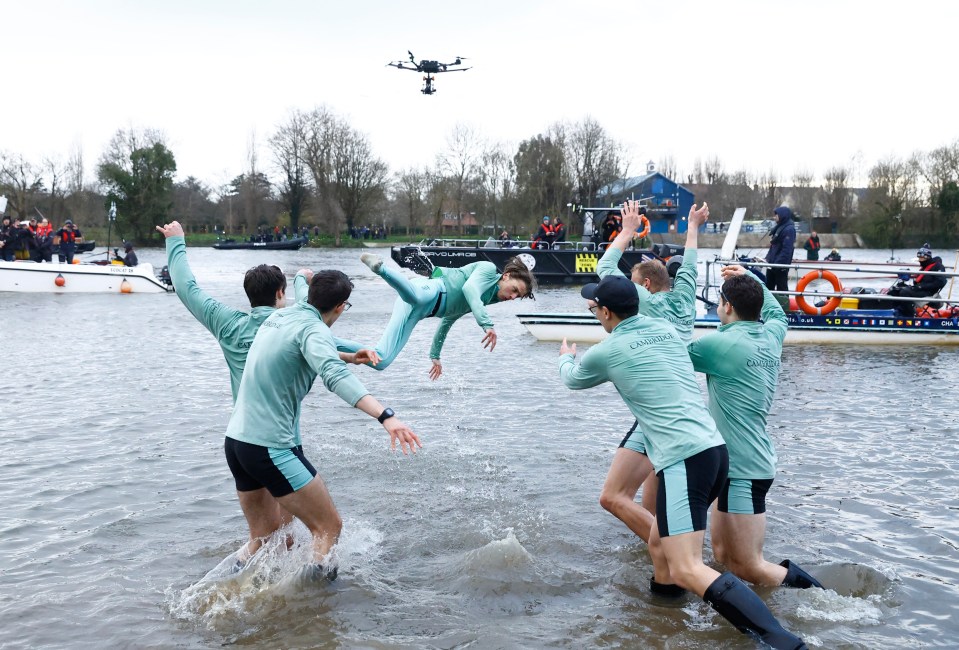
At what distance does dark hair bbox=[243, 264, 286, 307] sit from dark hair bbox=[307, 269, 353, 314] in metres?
0.44

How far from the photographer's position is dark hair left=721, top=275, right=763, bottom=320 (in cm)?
527

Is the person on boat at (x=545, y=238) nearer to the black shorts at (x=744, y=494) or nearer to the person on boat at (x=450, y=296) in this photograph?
the person on boat at (x=450, y=296)

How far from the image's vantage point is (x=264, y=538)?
18.3 feet

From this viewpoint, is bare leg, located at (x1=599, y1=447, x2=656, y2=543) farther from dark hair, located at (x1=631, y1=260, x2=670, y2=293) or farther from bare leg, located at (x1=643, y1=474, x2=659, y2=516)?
dark hair, located at (x1=631, y1=260, x2=670, y2=293)

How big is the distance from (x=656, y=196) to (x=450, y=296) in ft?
264

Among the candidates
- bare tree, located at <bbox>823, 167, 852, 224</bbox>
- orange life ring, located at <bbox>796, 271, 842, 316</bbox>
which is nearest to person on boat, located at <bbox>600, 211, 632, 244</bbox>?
orange life ring, located at <bbox>796, 271, 842, 316</bbox>

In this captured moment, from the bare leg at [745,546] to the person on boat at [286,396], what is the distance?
207cm

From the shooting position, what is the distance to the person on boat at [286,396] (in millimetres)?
4789

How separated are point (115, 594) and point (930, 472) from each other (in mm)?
7597

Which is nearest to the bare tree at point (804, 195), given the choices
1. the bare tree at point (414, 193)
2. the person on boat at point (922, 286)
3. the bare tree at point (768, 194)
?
the bare tree at point (768, 194)

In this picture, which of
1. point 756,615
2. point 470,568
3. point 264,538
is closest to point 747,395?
point 756,615

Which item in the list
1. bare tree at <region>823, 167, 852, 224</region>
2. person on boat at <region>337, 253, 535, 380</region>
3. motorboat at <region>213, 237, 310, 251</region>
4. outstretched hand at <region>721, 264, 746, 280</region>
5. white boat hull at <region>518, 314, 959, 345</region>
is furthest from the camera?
Answer: bare tree at <region>823, 167, 852, 224</region>

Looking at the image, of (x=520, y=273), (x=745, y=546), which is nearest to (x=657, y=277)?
(x=520, y=273)

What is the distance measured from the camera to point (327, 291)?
5031 mm
